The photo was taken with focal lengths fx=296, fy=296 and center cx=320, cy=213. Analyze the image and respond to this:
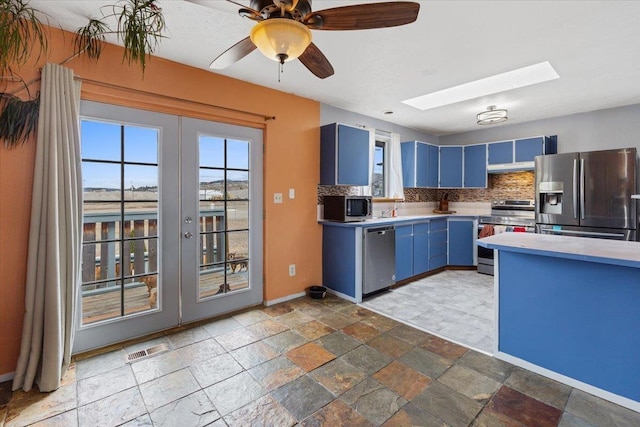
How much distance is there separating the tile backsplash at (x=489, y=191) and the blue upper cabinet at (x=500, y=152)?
0.41m

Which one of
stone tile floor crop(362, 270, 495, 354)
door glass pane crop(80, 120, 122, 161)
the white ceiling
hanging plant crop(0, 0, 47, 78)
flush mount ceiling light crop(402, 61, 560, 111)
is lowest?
stone tile floor crop(362, 270, 495, 354)

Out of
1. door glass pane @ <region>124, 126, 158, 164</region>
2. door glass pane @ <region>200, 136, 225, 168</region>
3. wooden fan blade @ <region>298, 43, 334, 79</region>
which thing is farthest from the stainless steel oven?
door glass pane @ <region>124, 126, 158, 164</region>

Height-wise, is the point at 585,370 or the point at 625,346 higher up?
the point at 625,346

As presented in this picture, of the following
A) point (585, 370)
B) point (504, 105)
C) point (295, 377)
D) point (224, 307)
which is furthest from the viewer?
point (504, 105)

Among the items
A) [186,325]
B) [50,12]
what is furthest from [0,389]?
[50,12]

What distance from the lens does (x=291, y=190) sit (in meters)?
3.58

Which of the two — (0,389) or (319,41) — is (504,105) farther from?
(0,389)

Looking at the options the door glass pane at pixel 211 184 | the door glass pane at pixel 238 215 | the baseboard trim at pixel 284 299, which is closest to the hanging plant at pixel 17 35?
the door glass pane at pixel 211 184

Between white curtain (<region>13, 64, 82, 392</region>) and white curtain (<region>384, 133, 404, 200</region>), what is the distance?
13.1 ft

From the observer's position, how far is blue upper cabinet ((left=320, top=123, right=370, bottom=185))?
3.70 metres

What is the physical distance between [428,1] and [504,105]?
2787 millimetres

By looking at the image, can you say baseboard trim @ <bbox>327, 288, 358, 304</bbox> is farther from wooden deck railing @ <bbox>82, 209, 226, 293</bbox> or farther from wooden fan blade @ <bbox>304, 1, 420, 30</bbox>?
wooden fan blade @ <bbox>304, 1, 420, 30</bbox>

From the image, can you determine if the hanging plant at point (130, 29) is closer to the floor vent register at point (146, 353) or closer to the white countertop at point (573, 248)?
the floor vent register at point (146, 353)

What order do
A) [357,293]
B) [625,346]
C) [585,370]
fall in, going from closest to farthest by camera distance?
[625,346] < [585,370] < [357,293]
